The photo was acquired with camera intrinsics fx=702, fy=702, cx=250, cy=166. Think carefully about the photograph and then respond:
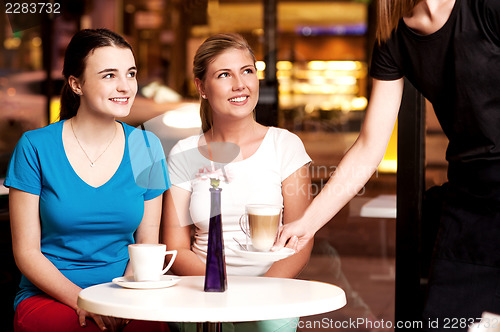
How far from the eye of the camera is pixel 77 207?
2.17 m

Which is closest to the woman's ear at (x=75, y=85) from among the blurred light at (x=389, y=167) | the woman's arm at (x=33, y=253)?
the woman's arm at (x=33, y=253)

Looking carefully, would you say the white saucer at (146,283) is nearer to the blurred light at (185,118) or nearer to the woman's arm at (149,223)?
the woman's arm at (149,223)

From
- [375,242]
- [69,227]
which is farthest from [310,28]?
[69,227]

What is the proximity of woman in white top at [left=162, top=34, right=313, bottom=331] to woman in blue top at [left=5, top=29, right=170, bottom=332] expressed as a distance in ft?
0.40

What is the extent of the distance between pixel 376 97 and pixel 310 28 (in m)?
11.7

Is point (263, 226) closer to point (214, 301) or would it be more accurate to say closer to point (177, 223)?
→ point (214, 301)

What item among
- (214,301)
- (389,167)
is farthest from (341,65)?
(214,301)

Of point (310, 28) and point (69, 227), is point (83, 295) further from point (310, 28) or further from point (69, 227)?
point (310, 28)

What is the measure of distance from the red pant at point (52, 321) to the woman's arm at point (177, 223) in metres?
0.35

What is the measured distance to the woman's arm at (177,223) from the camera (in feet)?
7.95

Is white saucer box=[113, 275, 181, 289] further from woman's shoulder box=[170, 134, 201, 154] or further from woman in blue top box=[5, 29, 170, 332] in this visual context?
woman's shoulder box=[170, 134, 201, 154]

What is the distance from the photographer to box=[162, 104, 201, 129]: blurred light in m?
2.65

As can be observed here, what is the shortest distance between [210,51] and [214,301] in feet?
3.69

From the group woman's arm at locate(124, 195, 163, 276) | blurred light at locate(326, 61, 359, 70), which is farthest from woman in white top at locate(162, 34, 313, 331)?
blurred light at locate(326, 61, 359, 70)
